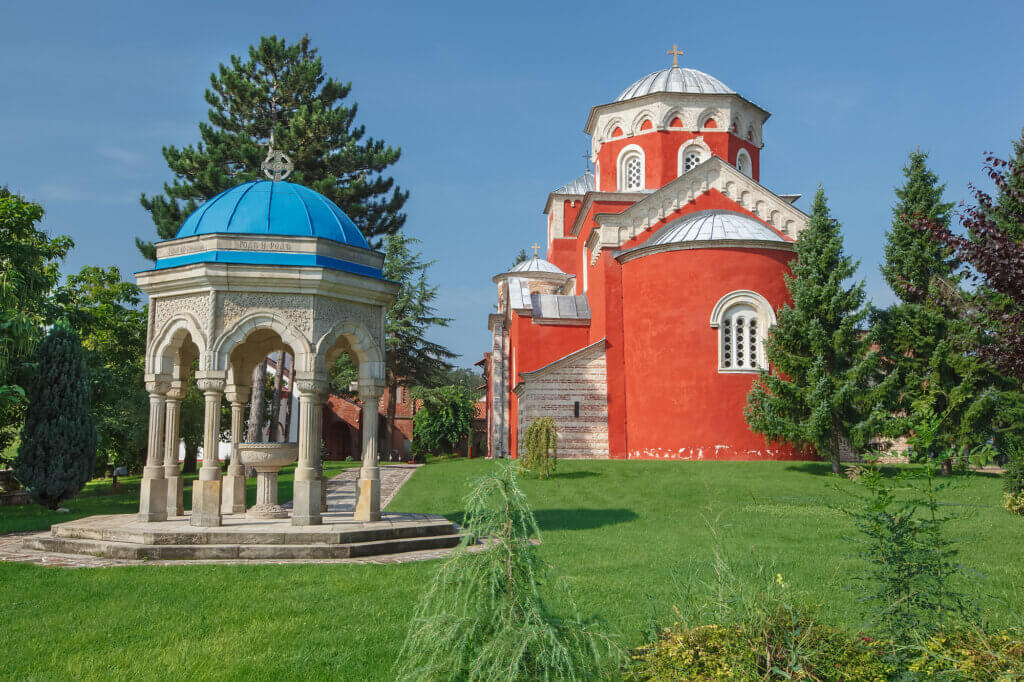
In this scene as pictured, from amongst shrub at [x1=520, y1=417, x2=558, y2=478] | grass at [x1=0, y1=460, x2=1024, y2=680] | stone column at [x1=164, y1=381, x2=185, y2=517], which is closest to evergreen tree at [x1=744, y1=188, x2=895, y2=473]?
shrub at [x1=520, y1=417, x2=558, y2=478]

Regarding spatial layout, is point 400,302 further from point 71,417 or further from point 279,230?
point 279,230

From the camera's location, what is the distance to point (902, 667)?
3.71 metres

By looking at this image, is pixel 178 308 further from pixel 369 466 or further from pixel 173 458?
pixel 369 466

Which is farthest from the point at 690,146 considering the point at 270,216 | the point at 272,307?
the point at 272,307

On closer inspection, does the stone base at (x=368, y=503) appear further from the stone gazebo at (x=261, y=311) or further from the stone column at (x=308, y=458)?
the stone column at (x=308, y=458)

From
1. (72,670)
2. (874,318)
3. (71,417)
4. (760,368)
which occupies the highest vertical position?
(874,318)

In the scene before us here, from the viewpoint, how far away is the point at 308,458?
8.63 m

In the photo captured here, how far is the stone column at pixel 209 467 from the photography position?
830cm

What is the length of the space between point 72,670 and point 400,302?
26686mm

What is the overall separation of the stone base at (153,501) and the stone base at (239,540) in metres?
0.16

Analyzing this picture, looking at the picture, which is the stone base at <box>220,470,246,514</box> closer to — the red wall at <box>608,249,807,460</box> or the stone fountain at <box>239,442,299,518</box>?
the stone fountain at <box>239,442,299,518</box>

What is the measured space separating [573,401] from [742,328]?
4.55 meters

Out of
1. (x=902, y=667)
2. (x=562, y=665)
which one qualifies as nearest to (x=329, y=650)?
(x=562, y=665)

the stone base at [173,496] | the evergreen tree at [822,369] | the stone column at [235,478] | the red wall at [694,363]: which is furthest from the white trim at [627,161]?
the stone base at [173,496]
